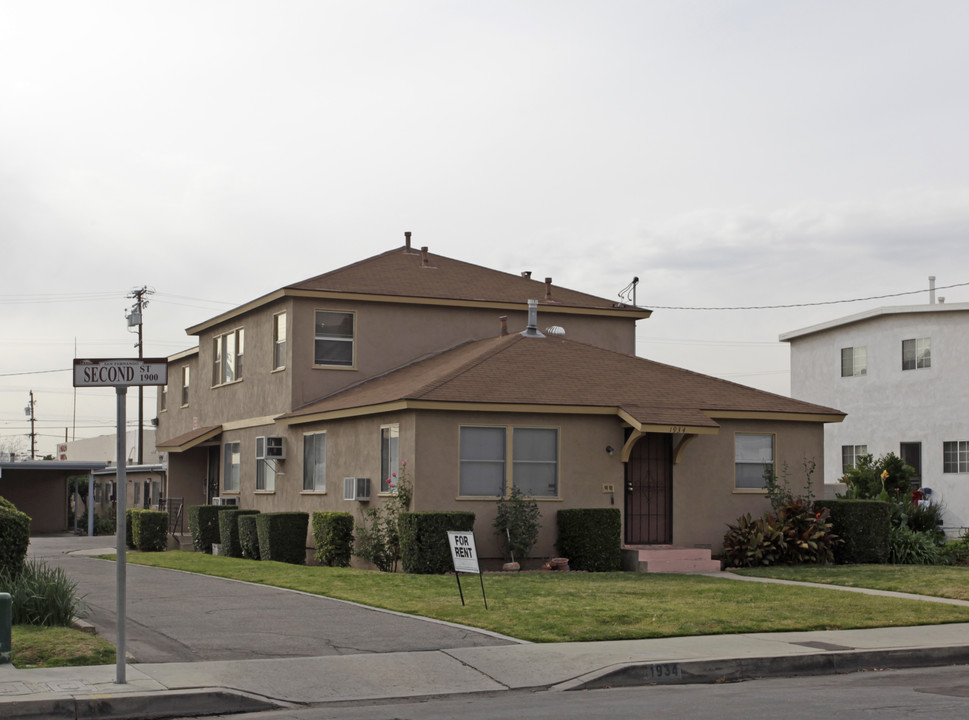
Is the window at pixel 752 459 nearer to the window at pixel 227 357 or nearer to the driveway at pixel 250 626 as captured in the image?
the driveway at pixel 250 626

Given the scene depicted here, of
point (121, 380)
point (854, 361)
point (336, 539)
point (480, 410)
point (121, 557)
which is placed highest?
point (854, 361)

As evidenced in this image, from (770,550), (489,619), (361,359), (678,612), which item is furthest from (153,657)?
(361,359)

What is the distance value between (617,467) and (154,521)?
13.7 m

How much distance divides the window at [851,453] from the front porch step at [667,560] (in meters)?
18.0

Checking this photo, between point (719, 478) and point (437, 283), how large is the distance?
8.56m

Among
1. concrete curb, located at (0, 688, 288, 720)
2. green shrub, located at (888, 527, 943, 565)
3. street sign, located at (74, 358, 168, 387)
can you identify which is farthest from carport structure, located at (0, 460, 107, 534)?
concrete curb, located at (0, 688, 288, 720)

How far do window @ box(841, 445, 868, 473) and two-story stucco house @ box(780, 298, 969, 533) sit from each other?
32mm

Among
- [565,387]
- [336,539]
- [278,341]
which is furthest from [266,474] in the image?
[565,387]

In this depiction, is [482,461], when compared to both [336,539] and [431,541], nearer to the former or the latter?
Answer: [431,541]

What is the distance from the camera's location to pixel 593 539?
68.1 ft

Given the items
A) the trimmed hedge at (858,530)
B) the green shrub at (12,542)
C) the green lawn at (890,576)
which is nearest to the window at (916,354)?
the trimmed hedge at (858,530)

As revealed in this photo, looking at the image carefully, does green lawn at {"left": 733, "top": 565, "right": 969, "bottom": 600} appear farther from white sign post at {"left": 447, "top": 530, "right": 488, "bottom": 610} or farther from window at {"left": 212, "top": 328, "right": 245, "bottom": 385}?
window at {"left": 212, "top": 328, "right": 245, "bottom": 385}

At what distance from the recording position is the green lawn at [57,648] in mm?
10227

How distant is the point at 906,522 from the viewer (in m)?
24.2
